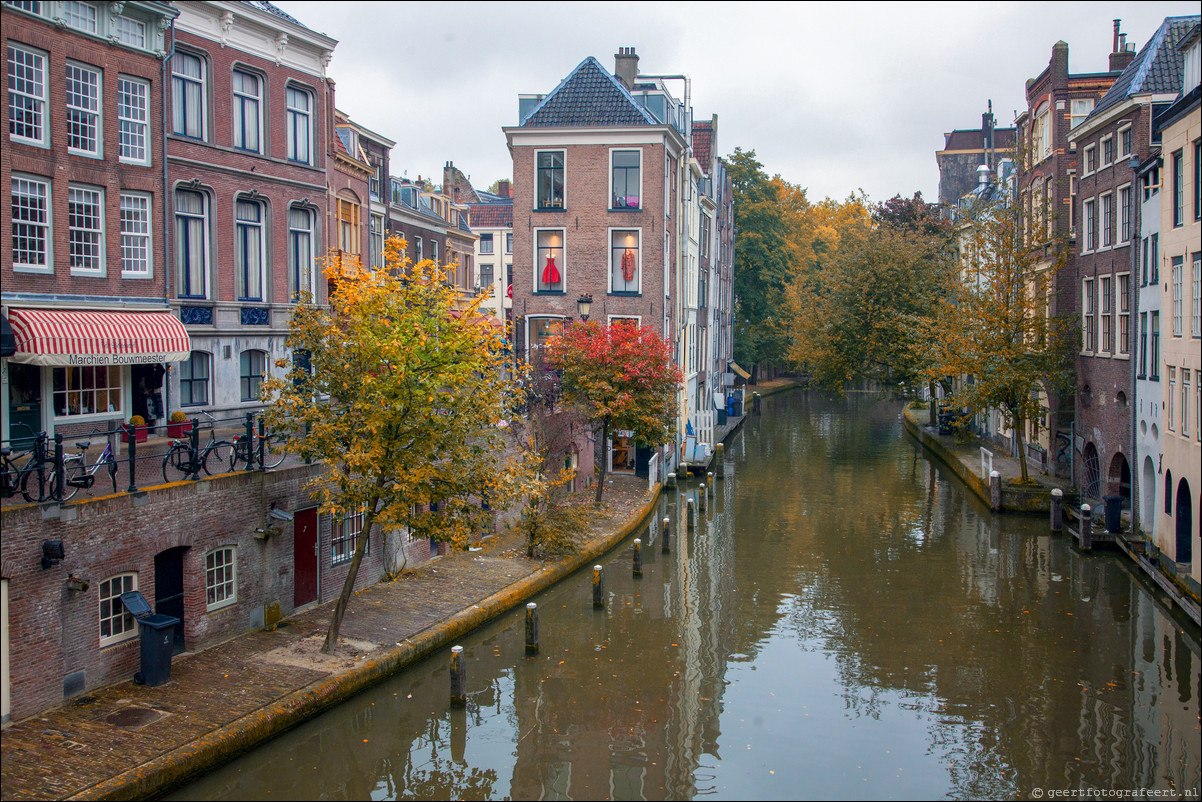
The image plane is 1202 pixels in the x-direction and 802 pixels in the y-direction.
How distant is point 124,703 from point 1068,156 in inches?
1388

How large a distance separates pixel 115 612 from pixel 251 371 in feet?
33.6

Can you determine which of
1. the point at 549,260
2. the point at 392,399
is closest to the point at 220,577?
the point at 392,399

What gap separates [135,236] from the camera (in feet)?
64.6

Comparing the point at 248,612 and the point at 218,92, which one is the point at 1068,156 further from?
the point at 248,612

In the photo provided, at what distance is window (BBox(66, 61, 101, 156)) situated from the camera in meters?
17.8

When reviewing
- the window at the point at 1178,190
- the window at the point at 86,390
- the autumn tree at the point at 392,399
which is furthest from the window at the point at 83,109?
the window at the point at 1178,190

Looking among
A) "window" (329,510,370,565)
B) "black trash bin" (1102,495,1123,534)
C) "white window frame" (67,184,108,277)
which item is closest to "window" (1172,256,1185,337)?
"black trash bin" (1102,495,1123,534)

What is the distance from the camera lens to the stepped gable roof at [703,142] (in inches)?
2008

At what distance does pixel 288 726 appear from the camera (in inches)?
561

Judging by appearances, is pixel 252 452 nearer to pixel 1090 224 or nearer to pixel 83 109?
pixel 83 109

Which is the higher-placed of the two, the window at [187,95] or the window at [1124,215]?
the window at [187,95]

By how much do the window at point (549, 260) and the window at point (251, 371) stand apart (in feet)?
49.7

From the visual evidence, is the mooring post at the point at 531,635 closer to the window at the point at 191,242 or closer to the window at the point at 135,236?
the window at the point at 135,236

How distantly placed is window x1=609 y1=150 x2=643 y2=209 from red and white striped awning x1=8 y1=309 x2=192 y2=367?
2005 centimetres
